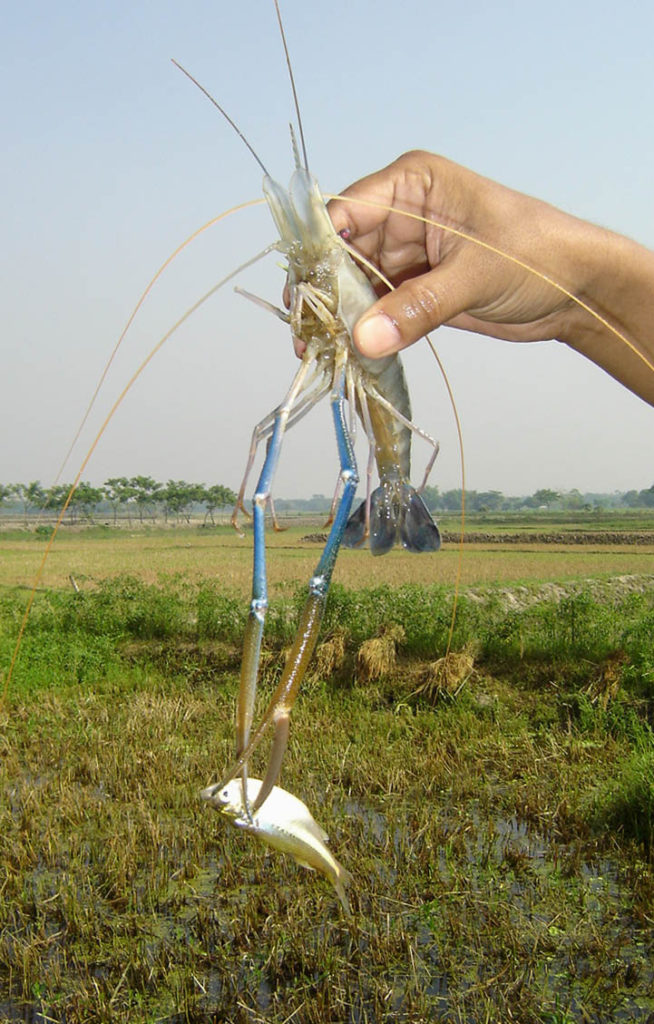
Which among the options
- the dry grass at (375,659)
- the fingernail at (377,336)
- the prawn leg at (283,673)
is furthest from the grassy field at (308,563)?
the prawn leg at (283,673)

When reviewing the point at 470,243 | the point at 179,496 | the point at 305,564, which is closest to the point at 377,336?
the point at 470,243

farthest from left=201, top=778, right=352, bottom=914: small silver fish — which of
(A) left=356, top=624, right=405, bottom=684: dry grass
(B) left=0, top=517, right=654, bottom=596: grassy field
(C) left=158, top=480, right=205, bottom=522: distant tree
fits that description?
(C) left=158, top=480, right=205, bottom=522: distant tree

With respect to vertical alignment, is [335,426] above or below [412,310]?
below

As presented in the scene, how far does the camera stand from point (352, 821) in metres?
6.51

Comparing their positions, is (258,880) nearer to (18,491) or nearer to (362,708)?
(362,708)

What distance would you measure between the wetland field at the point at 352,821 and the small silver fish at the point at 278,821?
1.21 m

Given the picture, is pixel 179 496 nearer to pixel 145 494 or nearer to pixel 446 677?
pixel 145 494

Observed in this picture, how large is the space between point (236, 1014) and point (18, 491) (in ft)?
259

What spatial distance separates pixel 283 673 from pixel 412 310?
2.94 ft

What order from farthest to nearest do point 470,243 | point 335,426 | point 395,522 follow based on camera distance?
1. point 470,243
2. point 395,522
3. point 335,426

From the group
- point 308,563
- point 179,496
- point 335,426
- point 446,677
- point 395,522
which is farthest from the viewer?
point 179,496

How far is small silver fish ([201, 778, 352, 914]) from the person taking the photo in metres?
1.15

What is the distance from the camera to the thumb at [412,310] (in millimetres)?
1541

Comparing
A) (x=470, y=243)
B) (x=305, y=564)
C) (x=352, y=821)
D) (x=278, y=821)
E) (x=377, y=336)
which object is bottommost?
(x=352, y=821)
